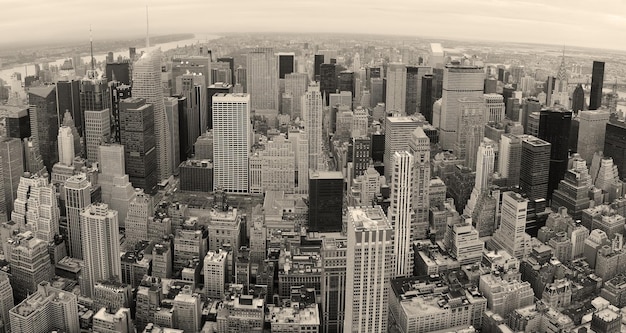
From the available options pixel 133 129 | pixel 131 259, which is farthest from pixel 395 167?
pixel 133 129

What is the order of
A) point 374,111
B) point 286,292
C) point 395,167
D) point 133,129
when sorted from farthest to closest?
point 374,111 < point 133,129 < point 395,167 < point 286,292

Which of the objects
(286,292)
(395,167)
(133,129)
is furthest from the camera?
(133,129)

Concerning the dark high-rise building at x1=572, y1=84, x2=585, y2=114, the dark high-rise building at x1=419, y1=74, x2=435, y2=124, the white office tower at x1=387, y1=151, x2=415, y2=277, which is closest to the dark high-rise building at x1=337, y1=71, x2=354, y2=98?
the dark high-rise building at x1=419, y1=74, x2=435, y2=124

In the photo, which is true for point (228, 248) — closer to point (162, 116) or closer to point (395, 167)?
point (395, 167)

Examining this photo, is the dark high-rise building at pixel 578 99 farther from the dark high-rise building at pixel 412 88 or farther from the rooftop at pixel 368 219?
the rooftop at pixel 368 219

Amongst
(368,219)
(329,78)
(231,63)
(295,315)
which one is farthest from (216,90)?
(368,219)

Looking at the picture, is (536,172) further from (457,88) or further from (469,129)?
(457,88)
